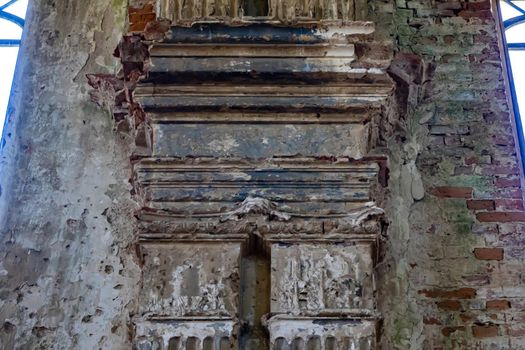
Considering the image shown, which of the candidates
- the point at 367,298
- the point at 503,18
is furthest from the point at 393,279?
the point at 503,18

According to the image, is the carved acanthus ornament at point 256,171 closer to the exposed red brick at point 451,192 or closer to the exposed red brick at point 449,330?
the exposed red brick at point 451,192

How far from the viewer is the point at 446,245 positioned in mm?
3795

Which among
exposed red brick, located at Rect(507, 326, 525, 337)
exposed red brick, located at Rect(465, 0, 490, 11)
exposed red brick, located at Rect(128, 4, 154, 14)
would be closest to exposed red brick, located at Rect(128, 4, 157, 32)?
exposed red brick, located at Rect(128, 4, 154, 14)

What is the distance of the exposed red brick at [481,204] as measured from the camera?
12.8ft

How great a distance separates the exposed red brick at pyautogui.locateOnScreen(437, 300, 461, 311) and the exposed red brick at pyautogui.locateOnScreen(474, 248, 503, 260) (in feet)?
0.82

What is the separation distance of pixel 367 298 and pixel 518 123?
176 cm

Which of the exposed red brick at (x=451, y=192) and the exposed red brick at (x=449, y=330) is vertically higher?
the exposed red brick at (x=451, y=192)

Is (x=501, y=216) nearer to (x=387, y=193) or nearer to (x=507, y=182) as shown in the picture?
(x=507, y=182)

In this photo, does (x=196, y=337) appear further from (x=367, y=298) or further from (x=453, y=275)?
(x=453, y=275)

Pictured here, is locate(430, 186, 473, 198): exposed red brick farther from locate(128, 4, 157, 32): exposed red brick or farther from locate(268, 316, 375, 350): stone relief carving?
locate(128, 4, 157, 32): exposed red brick

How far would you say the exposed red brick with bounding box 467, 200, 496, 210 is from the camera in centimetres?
391

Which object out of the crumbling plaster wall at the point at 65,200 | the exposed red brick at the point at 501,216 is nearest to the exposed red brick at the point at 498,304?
the exposed red brick at the point at 501,216

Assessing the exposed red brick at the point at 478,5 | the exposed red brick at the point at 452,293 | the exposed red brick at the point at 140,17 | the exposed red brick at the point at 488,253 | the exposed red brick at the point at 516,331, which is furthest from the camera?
the exposed red brick at the point at 478,5

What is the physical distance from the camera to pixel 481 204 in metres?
3.92
